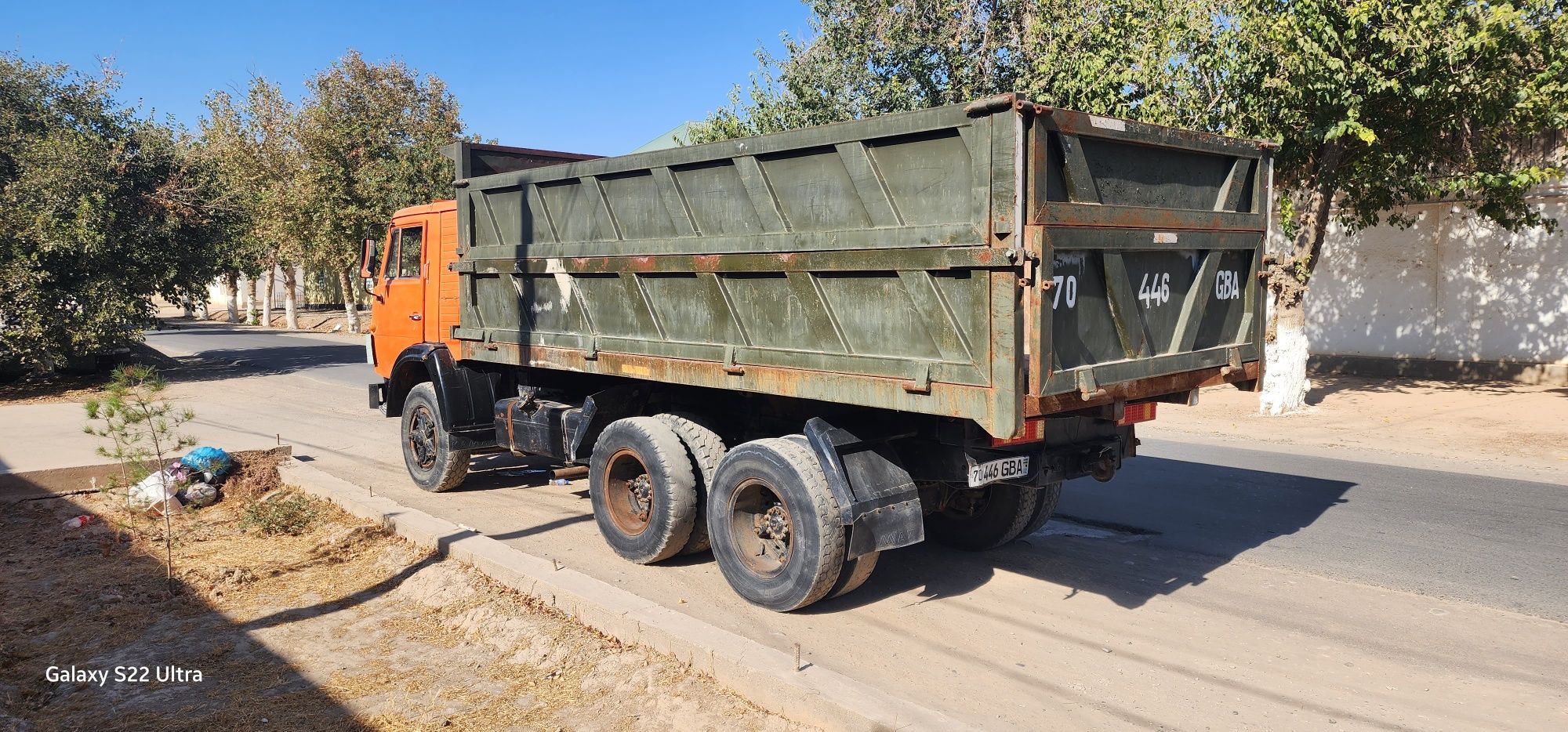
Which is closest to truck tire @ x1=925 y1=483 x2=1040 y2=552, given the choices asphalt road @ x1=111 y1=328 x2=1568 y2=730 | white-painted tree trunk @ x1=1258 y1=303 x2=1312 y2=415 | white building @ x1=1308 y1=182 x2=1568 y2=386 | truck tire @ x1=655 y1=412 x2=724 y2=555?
asphalt road @ x1=111 y1=328 x2=1568 y2=730

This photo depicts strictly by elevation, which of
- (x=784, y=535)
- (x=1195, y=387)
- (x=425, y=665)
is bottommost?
(x=425, y=665)

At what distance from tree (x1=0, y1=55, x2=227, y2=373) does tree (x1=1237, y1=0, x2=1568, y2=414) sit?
18486 millimetres

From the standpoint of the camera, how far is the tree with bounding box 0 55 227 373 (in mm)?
16656

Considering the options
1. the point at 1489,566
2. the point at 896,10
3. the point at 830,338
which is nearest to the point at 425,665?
the point at 830,338

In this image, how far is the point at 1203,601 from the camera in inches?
224

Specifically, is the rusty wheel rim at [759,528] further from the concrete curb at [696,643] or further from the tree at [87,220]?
the tree at [87,220]

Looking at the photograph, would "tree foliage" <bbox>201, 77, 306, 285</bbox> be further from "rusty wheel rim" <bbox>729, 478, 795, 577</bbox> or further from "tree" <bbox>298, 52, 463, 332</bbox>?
"rusty wheel rim" <bbox>729, 478, 795, 577</bbox>

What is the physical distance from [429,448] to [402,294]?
5.03 feet

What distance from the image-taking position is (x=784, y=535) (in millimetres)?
5570

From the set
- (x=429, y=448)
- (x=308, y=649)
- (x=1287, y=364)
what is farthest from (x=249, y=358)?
(x=1287, y=364)

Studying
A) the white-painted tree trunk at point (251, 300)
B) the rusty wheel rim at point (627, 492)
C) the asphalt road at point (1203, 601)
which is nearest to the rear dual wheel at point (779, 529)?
the asphalt road at point (1203, 601)

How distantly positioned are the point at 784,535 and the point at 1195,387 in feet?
8.15

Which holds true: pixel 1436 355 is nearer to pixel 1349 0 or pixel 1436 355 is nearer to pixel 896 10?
pixel 1349 0

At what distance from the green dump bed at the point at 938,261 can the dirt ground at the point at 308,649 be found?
5.62ft
